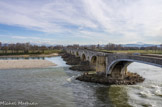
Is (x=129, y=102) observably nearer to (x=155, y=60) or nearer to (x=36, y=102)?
(x=155, y=60)

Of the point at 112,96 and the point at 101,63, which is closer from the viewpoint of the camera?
the point at 112,96

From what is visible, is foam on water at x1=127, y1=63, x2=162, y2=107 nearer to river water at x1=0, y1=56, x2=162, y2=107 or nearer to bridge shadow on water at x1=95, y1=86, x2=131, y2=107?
river water at x1=0, y1=56, x2=162, y2=107

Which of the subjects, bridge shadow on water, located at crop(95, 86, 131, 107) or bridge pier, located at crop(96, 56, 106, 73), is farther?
bridge pier, located at crop(96, 56, 106, 73)

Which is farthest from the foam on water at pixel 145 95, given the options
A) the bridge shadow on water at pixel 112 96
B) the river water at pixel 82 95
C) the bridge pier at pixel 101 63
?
the bridge pier at pixel 101 63

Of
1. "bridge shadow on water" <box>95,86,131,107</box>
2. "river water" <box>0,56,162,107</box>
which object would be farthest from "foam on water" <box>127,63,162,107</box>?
"bridge shadow on water" <box>95,86,131,107</box>

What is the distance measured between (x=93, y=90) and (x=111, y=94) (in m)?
3.15

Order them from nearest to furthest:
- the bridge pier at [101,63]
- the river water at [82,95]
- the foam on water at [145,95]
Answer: the foam on water at [145,95], the river water at [82,95], the bridge pier at [101,63]

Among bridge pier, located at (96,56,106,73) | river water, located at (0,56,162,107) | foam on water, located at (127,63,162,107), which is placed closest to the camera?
foam on water, located at (127,63,162,107)

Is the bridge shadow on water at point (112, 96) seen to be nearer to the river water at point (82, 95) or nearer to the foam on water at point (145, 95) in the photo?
the river water at point (82, 95)

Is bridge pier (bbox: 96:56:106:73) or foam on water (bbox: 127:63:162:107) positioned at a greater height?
bridge pier (bbox: 96:56:106:73)

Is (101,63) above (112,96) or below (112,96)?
above

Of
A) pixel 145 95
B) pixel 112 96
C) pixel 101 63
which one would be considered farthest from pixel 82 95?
pixel 101 63

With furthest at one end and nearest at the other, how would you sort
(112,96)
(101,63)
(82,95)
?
(101,63) → (82,95) → (112,96)

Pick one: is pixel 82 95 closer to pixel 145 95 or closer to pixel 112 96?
pixel 112 96
